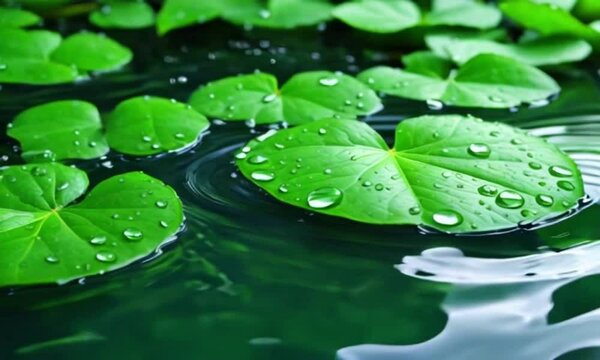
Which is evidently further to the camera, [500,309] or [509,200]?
[509,200]

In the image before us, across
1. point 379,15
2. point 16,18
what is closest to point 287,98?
point 379,15

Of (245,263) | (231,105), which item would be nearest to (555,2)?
(231,105)

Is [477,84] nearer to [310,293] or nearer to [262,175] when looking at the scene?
[262,175]

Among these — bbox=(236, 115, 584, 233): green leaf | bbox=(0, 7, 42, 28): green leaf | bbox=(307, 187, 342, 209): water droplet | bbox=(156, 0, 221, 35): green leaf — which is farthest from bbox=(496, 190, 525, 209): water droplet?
bbox=(0, 7, 42, 28): green leaf

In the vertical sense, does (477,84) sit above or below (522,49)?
below

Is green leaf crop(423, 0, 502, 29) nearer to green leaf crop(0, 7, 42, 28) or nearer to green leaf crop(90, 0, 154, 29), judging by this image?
green leaf crop(90, 0, 154, 29)

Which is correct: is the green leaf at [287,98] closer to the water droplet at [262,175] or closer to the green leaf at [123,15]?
the water droplet at [262,175]
